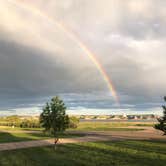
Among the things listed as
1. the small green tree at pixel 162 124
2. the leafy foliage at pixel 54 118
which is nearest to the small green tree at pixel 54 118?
the leafy foliage at pixel 54 118

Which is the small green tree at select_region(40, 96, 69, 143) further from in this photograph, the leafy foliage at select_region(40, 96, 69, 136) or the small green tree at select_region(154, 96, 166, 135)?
the small green tree at select_region(154, 96, 166, 135)

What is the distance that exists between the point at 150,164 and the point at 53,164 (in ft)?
34.7

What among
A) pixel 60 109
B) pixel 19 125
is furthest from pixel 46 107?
pixel 19 125

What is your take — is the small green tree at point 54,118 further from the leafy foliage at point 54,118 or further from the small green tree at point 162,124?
the small green tree at point 162,124

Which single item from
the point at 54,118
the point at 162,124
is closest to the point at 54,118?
the point at 54,118

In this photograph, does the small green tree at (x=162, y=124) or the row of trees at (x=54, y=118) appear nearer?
the small green tree at (x=162, y=124)

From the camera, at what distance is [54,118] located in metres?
45.6

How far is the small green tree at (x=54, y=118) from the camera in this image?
4553 centimetres

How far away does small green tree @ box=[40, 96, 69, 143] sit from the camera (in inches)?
1793

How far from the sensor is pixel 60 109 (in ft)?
153

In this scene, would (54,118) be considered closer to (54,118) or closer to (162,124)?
(54,118)

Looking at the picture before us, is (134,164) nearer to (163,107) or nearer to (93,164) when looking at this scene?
(93,164)

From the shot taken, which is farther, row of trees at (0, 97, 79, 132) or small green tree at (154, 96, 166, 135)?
row of trees at (0, 97, 79, 132)

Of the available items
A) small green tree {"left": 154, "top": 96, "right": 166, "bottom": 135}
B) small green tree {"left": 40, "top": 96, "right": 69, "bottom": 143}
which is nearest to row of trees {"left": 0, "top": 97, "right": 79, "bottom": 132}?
small green tree {"left": 40, "top": 96, "right": 69, "bottom": 143}
